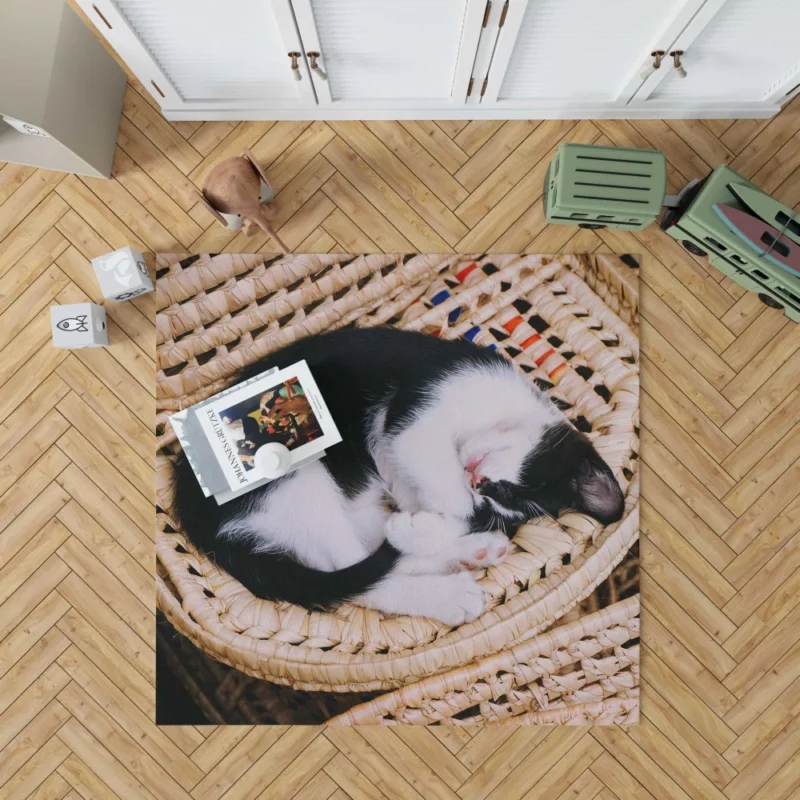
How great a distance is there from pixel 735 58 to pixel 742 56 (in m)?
0.02

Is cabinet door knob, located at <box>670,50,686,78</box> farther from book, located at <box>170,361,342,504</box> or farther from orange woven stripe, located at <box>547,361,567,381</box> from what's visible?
book, located at <box>170,361,342,504</box>

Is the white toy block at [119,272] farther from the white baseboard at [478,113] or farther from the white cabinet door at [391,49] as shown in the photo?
the white cabinet door at [391,49]

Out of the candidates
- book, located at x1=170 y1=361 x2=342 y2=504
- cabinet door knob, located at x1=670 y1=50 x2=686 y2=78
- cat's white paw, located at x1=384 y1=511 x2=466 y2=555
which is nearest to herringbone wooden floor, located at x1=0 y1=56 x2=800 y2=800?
book, located at x1=170 y1=361 x2=342 y2=504

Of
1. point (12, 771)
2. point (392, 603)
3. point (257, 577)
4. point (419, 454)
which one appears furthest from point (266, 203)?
point (12, 771)

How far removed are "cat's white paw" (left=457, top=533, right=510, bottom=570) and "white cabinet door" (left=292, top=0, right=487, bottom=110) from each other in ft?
4.71

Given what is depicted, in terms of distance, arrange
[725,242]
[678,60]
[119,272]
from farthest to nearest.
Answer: [119,272] → [725,242] → [678,60]

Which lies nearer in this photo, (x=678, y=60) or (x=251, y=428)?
(x=678, y=60)

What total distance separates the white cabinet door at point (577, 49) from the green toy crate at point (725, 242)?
0.40 meters

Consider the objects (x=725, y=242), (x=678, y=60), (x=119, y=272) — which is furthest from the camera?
(x=119, y=272)

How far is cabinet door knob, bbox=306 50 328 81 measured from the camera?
5.59 feet

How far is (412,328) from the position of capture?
6.73ft

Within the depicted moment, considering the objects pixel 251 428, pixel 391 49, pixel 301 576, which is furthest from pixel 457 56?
pixel 301 576

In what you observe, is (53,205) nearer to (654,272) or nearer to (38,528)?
(38,528)

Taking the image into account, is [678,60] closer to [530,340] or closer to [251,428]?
[530,340]
